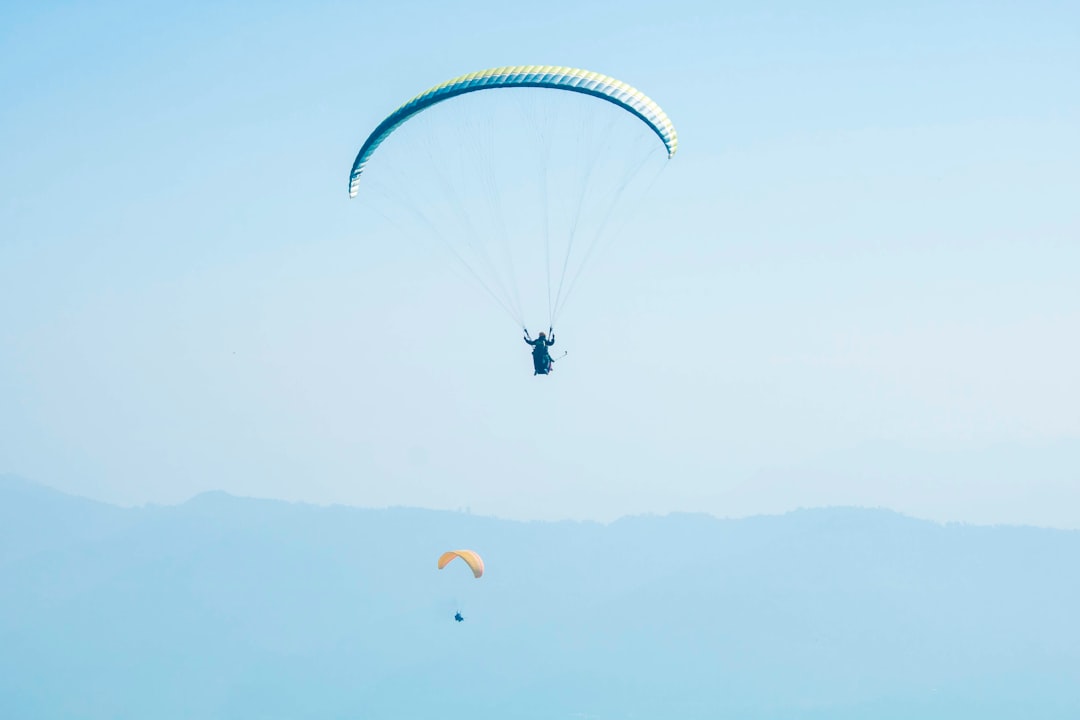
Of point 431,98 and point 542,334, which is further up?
point 431,98

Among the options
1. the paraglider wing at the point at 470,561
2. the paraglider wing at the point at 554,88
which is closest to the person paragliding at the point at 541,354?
the paraglider wing at the point at 554,88

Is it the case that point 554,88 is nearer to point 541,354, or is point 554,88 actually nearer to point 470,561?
point 541,354

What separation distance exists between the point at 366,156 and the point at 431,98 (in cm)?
462

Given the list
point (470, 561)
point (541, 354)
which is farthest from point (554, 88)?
point (470, 561)

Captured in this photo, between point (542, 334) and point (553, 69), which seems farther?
point (542, 334)

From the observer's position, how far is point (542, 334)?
131 ft

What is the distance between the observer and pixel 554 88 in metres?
35.8

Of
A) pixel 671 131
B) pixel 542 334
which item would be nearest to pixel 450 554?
pixel 542 334

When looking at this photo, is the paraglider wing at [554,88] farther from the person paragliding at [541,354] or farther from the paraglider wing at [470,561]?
the paraglider wing at [470,561]

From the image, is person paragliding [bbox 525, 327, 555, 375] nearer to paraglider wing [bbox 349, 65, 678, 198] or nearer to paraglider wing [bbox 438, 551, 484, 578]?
paraglider wing [bbox 349, 65, 678, 198]

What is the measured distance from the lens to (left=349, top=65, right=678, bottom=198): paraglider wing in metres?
35.6

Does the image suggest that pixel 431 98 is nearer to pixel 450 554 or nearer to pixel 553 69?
pixel 553 69

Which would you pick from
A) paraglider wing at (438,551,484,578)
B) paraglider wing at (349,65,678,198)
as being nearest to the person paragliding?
paraglider wing at (349,65,678,198)

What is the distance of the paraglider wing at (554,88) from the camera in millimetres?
35594
